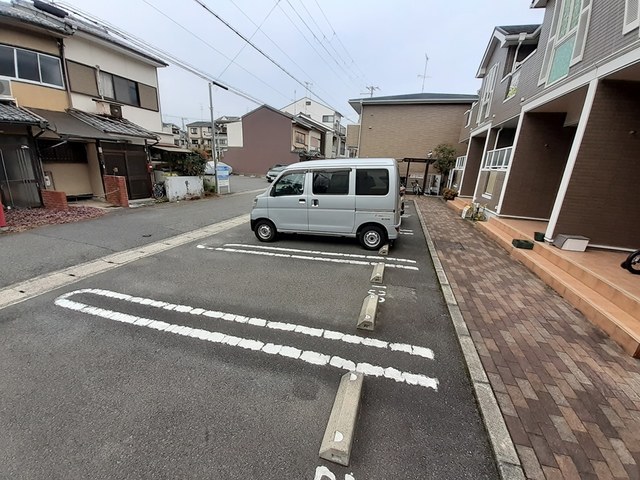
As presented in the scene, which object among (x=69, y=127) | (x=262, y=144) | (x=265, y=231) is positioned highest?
(x=262, y=144)

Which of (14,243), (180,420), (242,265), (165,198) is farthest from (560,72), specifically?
(165,198)

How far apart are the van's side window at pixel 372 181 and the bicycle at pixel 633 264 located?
390 centimetres

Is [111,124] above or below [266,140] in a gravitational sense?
below

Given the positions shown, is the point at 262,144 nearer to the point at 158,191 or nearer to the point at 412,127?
the point at 412,127

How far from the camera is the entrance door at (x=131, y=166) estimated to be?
37.0ft

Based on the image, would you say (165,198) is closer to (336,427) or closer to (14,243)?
(14,243)

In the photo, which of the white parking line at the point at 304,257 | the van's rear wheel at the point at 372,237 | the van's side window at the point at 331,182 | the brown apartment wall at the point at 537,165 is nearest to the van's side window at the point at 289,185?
the van's side window at the point at 331,182

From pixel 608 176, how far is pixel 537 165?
9.87 feet

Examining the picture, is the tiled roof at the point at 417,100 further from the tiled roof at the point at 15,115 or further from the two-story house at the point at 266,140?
the tiled roof at the point at 15,115

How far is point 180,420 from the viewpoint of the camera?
85.1 inches

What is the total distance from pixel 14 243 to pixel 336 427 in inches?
332

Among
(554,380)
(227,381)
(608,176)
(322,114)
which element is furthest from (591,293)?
(322,114)

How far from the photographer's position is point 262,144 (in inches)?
1249

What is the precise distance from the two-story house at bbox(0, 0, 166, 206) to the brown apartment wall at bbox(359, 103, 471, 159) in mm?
13690
